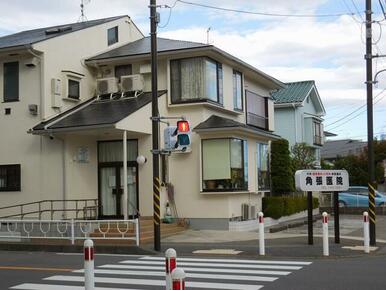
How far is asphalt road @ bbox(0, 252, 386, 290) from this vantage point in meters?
10.6

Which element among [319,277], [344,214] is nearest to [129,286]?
[319,277]

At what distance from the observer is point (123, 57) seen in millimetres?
23438

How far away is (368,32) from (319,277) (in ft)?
30.1

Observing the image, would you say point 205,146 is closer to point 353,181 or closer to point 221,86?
point 221,86

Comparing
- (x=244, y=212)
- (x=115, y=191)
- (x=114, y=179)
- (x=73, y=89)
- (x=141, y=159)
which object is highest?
(x=73, y=89)

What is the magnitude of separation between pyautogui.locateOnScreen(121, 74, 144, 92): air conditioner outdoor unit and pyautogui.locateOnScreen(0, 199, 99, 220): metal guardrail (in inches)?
189

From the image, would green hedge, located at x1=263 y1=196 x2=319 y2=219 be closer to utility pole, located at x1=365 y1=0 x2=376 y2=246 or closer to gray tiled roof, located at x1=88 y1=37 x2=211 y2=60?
gray tiled roof, located at x1=88 y1=37 x2=211 y2=60

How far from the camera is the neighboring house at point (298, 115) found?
42.4 metres

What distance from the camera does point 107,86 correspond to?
→ 78.8ft

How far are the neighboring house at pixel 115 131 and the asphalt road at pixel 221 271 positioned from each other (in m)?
6.77

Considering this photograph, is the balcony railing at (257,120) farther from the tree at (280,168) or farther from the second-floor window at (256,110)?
the tree at (280,168)

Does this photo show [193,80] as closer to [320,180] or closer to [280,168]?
[280,168]

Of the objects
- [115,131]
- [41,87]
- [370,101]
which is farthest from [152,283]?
[41,87]

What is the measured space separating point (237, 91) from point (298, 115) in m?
18.1
